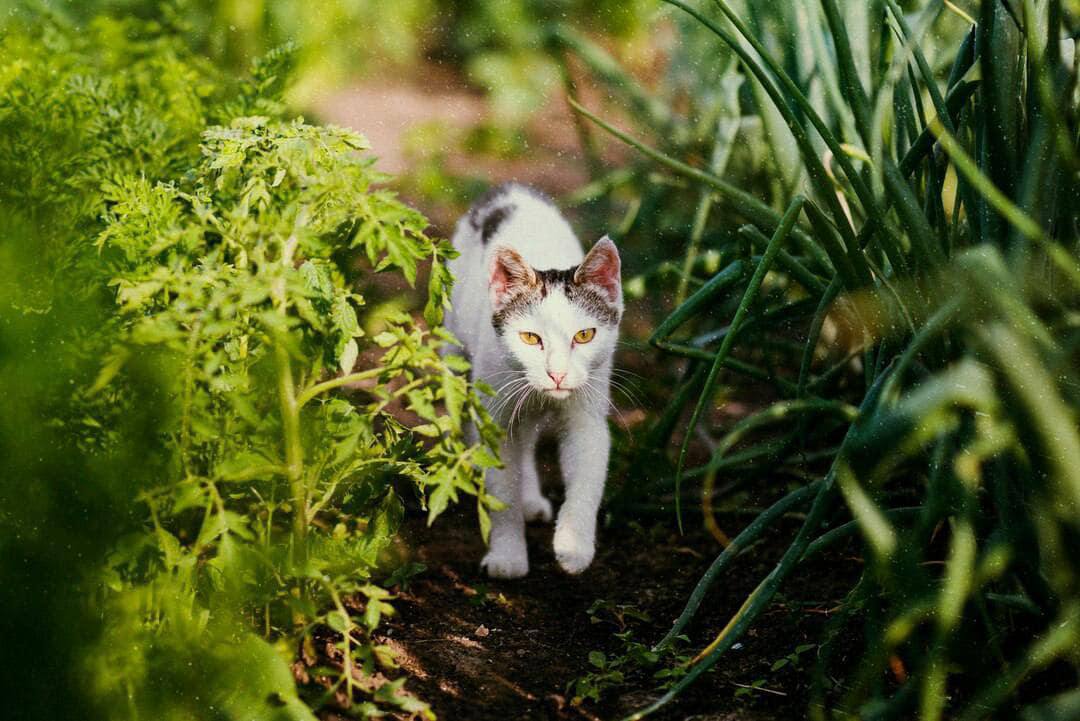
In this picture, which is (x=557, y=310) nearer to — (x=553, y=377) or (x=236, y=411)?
(x=553, y=377)

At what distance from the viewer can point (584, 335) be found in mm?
2178

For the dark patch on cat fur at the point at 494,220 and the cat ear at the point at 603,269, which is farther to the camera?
the dark patch on cat fur at the point at 494,220

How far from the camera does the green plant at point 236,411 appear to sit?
1.26m


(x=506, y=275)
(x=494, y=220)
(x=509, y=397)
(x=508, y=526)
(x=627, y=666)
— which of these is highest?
(x=494, y=220)

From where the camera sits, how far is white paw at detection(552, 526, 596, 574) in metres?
2.08

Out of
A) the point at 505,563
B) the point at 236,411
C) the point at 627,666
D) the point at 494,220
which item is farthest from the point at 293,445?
the point at 494,220

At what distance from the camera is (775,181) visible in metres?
2.51

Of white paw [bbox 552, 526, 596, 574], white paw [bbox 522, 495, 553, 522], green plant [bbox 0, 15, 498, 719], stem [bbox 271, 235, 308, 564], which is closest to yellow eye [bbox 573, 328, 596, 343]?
white paw [bbox 552, 526, 596, 574]

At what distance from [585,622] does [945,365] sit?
809mm

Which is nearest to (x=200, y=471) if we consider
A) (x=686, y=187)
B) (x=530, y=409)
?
(x=530, y=409)

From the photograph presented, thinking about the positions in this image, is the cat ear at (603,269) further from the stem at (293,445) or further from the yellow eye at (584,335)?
the stem at (293,445)

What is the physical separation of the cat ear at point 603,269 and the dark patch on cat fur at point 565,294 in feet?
0.04

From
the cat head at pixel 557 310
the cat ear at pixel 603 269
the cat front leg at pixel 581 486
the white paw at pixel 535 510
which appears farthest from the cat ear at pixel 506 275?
the white paw at pixel 535 510

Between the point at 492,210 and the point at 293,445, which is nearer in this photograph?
A: the point at 293,445
